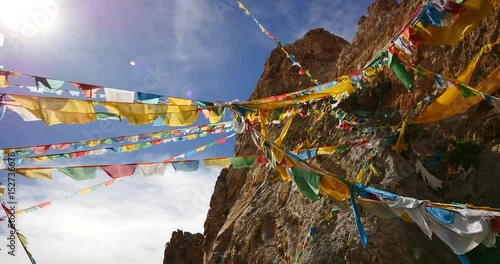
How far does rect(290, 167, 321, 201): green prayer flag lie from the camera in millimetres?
5914

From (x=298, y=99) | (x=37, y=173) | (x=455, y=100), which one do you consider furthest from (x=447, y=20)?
(x=37, y=173)

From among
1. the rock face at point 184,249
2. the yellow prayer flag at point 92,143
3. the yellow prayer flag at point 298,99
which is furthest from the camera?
the rock face at point 184,249

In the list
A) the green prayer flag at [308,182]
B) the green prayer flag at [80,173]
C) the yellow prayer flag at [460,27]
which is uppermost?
the green prayer flag at [80,173]

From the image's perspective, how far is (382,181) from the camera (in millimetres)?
10047

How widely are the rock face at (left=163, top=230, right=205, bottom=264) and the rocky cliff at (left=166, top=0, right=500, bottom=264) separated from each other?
2253 cm

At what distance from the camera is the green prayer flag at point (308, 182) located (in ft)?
19.4

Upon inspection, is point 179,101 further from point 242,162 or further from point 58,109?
point 242,162

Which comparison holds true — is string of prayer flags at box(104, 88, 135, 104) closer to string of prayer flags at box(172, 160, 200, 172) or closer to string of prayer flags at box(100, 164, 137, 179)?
string of prayer flags at box(100, 164, 137, 179)

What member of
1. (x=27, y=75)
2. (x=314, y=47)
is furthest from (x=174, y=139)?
(x=314, y=47)

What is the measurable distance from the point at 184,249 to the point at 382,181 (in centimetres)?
3373

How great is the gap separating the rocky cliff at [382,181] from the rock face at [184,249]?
2253 centimetres

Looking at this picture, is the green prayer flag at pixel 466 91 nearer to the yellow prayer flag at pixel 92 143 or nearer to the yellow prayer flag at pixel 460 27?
the yellow prayer flag at pixel 460 27

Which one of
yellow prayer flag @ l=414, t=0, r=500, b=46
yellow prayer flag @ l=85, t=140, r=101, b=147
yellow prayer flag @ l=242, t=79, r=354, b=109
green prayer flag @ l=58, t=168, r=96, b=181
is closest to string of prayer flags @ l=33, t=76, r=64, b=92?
green prayer flag @ l=58, t=168, r=96, b=181

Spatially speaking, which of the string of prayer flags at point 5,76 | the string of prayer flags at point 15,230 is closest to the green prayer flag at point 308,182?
the string of prayer flags at point 5,76
